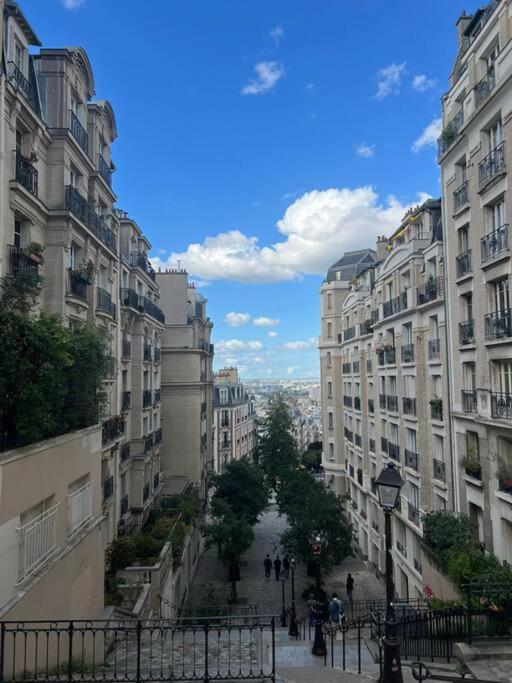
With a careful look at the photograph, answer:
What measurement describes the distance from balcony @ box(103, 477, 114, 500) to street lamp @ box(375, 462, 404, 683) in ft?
44.9

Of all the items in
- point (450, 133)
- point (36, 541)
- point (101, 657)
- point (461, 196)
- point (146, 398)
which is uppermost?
point (450, 133)

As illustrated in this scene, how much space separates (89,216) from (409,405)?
16247 mm

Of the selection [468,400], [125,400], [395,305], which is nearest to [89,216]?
[125,400]

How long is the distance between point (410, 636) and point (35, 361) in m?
10.9

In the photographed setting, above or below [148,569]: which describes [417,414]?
above

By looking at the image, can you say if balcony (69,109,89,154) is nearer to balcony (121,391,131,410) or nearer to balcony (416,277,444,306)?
balcony (121,391,131,410)

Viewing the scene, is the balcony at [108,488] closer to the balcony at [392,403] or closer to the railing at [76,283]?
the railing at [76,283]

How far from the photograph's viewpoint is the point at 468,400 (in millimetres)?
16938

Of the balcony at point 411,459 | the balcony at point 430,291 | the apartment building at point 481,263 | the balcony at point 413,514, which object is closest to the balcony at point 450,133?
the apartment building at point 481,263

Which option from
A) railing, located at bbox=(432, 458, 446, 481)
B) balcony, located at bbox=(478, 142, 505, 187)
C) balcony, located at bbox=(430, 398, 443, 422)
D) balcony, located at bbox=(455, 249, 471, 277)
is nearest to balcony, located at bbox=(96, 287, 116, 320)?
balcony, located at bbox=(455, 249, 471, 277)

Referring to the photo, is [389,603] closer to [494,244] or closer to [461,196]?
[494,244]

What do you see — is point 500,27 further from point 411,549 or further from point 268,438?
point 268,438

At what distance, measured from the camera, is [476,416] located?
1566 cm

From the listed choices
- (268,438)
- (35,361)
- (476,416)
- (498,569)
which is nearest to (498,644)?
(498,569)
